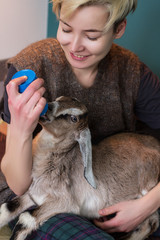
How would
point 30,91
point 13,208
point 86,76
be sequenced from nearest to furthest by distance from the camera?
1. point 30,91
2. point 13,208
3. point 86,76

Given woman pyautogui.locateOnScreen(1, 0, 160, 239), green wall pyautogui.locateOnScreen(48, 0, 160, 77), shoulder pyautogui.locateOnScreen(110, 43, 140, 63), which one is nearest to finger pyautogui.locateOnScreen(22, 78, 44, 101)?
woman pyautogui.locateOnScreen(1, 0, 160, 239)

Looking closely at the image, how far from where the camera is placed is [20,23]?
9.64 ft

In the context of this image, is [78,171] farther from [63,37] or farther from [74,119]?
[63,37]

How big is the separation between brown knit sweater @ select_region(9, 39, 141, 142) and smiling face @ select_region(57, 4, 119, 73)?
0.15m

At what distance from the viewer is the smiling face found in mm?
1241

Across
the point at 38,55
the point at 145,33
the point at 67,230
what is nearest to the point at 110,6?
the point at 38,55

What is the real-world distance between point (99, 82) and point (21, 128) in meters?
0.59

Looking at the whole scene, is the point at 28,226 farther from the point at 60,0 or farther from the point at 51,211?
the point at 60,0

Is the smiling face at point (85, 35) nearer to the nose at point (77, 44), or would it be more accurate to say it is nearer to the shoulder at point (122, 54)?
the nose at point (77, 44)

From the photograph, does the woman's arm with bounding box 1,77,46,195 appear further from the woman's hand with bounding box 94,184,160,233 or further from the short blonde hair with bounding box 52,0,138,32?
the woman's hand with bounding box 94,184,160,233

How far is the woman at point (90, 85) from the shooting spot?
123 cm

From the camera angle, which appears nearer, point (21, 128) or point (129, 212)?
point (21, 128)

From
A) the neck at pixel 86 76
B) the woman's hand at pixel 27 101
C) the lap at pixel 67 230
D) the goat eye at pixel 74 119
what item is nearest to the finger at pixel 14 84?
the woman's hand at pixel 27 101

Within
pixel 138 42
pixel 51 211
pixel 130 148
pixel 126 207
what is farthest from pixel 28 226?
pixel 138 42
